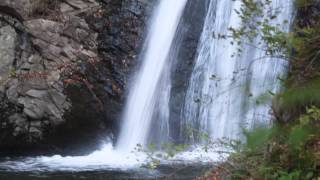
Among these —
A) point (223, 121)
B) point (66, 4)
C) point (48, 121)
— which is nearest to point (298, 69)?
point (223, 121)

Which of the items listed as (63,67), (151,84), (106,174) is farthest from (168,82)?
(106,174)

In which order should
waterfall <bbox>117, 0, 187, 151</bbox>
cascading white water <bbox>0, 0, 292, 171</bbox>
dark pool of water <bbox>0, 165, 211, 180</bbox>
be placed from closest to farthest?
dark pool of water <bbox>0, 165, 211, 180</bbox> → cascading white water <bbox>0, 0, 292, 171</bbox> → waterfall <bbox>117, 0, 187, 151</bbox>

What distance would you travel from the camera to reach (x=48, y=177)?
855cm

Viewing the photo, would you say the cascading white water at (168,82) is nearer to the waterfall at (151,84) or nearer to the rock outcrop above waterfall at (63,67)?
the waterfall at (151,84)

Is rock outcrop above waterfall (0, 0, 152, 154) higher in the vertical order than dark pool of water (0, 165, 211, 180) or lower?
higher

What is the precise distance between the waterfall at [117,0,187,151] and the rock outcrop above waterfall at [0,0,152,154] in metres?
0.26

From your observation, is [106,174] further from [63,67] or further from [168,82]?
[168,82]

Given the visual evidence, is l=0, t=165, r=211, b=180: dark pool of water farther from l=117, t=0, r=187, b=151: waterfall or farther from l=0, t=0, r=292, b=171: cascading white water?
l=117, t=0, r=187, b=151: waterfall

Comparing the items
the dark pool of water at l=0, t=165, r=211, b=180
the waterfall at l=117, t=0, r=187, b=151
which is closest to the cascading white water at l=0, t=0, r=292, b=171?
the waterfall at l=117, t=0, r=187, b=151

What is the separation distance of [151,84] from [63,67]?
1.88 meters

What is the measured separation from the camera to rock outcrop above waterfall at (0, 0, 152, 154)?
10742 millimetres

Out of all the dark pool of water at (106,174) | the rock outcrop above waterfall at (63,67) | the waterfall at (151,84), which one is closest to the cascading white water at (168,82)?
the waterfall at (151,84)

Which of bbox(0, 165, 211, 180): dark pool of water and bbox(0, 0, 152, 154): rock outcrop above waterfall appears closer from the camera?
bbox(0, 165, 211, 180): dark pool of water

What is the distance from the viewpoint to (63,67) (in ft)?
36.4
